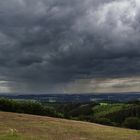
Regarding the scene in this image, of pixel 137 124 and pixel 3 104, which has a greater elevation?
pixel 3 104

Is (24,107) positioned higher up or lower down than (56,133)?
higher up

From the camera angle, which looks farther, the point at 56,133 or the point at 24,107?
the point at 24,107

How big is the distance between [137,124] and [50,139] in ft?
317

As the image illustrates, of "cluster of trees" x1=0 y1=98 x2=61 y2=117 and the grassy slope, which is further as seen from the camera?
"cluster of trees" x1=0 y1=98 x2=61 y2=117

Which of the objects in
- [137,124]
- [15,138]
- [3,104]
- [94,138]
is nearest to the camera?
[15,138]

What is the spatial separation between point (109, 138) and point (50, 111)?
6939 centimetres

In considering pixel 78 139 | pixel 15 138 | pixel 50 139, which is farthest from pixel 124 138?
pixel 15 138

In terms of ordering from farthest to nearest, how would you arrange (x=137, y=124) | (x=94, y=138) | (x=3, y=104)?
1. (x=137, y=124)
2. (x=3, y=104)
3. (x=94, y=138)

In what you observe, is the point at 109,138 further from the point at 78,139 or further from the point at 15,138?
the point at 15,138

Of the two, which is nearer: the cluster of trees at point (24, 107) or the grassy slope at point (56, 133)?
the grassy slope at point (56, 133)

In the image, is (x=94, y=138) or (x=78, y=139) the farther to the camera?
(x=94, y=138)

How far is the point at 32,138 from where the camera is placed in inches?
1526

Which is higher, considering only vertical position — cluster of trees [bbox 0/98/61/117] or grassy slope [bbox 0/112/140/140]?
cluster of trees [bbox 0/98/61/117]

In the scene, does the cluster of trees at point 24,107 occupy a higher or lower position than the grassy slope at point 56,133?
higher
